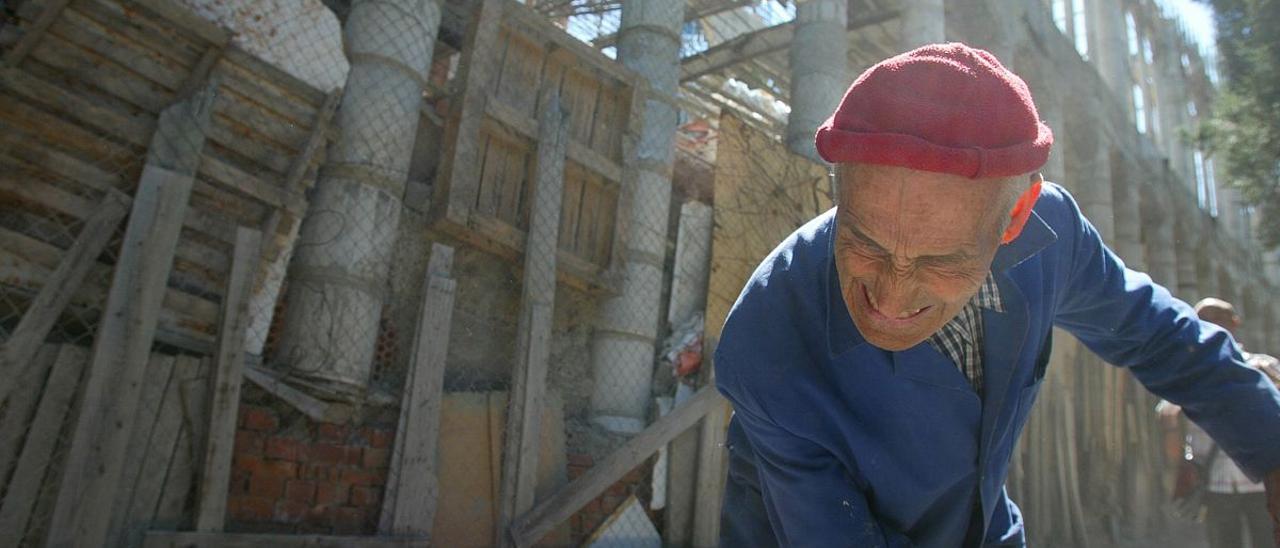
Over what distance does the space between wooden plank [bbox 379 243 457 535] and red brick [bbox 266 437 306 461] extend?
39cm

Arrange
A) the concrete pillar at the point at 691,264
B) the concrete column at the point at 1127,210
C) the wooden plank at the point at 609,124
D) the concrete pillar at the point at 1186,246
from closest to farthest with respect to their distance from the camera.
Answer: the wooden plank at the point at 609,124, the concrete pillar at the point at 691,264, the concrete column at the point at 1127,210, the concrete pillar at the point at 1186,246

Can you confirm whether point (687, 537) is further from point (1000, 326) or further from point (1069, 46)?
point (1069, 46)

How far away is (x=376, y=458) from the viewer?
12.6 feet

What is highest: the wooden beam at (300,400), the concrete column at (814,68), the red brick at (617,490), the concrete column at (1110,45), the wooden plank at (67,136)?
the concrete column at (1110,45)

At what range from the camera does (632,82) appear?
17.7ft

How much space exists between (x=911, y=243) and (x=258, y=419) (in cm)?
304

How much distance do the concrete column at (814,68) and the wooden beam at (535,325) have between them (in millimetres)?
2042

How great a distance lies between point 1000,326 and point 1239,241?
2154 centimetres

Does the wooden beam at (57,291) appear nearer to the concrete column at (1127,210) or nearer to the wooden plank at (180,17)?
the wooden plank at (180,17)

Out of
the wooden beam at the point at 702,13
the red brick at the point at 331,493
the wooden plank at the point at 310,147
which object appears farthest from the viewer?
the wooden beam at the point at 702,13

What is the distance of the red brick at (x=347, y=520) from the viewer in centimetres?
367

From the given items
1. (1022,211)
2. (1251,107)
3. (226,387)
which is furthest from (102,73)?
(1251,107)

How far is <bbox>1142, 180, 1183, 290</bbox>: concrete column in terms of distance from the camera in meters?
13.2

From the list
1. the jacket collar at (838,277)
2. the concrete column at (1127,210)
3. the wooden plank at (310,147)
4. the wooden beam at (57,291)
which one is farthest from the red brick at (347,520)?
the concrete column at (1127,210)
